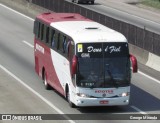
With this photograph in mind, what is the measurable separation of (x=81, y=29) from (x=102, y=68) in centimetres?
240

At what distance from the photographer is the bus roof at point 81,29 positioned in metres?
24.8

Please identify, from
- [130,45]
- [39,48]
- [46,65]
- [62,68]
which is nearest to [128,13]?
[130,45]

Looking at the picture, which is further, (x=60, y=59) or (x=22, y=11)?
(x=22, y=11)

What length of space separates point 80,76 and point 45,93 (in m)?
4.18

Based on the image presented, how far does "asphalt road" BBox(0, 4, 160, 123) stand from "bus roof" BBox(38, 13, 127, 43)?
274 cm

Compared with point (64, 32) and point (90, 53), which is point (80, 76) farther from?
point (64, 32)

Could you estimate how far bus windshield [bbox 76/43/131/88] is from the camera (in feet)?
80.2

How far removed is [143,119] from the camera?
2367cm

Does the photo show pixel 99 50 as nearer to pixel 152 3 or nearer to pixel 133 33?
pixel 133 33

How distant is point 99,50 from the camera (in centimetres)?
2459

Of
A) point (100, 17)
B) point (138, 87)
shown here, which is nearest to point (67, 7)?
point (100, 17)

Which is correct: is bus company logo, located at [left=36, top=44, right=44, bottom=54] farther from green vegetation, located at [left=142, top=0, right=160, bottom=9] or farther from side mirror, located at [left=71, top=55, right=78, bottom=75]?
green vegetation, located at [left=142, top=0, right=160, bottom=9]

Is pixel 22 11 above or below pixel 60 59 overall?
below

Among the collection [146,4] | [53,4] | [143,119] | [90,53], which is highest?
[90,53]
